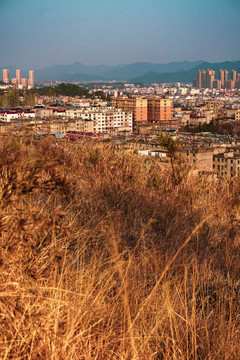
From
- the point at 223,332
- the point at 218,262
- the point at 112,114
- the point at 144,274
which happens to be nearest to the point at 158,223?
the point at 218,262

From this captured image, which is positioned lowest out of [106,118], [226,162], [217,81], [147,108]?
[226,162]

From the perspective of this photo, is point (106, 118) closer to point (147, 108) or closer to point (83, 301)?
point (147, 108)

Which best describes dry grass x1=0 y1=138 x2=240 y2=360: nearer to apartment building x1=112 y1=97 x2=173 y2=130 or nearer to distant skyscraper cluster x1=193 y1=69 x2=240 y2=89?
apartment building x1=112 y1=97 x2=173 y2=130

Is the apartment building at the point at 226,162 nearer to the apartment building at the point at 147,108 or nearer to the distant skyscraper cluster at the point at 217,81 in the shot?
the apartment building at the point at 147,108

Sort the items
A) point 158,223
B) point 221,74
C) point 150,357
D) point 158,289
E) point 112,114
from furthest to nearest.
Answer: point 221,74
point 112,114
point 158,223
point 158,289
point 150,357

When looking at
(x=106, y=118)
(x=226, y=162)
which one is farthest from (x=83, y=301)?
(x=106, y=118)

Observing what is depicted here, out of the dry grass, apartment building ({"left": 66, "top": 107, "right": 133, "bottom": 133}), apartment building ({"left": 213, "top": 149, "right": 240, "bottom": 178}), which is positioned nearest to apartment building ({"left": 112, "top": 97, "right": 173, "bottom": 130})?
apartment building ({"left": 66, "top": 107, "right": 133, "bottom": 133})

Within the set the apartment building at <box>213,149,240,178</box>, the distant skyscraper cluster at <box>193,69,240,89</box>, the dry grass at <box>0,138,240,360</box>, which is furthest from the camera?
the distant skyscraper cluster at <box>193,69,240,89</box>

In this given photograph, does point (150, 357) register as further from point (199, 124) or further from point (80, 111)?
point (199, 124)

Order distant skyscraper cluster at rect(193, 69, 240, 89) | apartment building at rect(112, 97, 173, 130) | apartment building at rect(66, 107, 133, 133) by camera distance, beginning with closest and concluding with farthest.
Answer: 1. apartment building at rect(66, 107, 133, 133)
2. apartment building at rect(112, 97, 173, 130)
3. distant skyscraper cluster at rect(193, 69, 240, 89)
